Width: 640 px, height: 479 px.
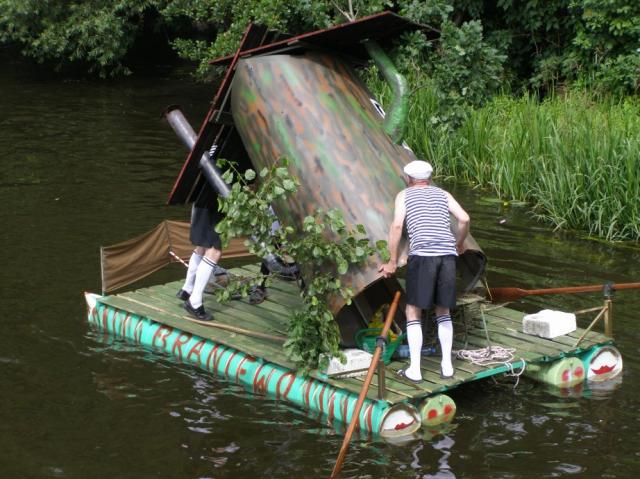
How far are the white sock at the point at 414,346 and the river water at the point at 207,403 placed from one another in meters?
0.55

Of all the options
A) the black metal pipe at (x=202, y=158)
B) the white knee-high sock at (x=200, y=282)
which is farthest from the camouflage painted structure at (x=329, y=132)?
the white knee-high sock at (x=200, y=282)

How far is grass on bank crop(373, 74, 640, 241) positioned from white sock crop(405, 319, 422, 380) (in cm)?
384

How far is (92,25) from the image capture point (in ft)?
93.9

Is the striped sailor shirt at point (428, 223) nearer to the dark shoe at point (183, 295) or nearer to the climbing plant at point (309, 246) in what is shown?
the climbing plant at point (309, 246)

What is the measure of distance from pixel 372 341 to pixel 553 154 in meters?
6.62

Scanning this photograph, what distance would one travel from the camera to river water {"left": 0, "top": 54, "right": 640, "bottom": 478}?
8484mm

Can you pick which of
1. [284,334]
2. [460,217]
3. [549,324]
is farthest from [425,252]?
[284,334]

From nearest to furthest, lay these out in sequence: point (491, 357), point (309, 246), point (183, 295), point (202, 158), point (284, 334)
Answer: point (309, 246), point (491, 357), point (284, 334), point (202, 158), point (183, 295)

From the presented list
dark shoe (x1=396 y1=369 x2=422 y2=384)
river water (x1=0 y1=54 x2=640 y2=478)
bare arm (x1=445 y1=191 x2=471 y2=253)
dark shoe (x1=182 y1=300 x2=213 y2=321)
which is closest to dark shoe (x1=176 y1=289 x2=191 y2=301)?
dark shoe (x1=182 y1=300 x2=213 y2=321)

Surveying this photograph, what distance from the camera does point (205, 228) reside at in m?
11.2

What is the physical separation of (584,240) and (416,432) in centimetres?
675

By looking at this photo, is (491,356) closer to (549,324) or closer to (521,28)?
(549,324)

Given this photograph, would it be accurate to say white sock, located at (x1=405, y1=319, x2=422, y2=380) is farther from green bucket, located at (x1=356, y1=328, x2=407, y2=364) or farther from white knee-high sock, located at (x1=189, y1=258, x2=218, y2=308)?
white knee-high sock, located at (x1=189, y1=258, x2=218, y2=308)

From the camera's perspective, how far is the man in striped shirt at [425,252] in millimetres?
9008
